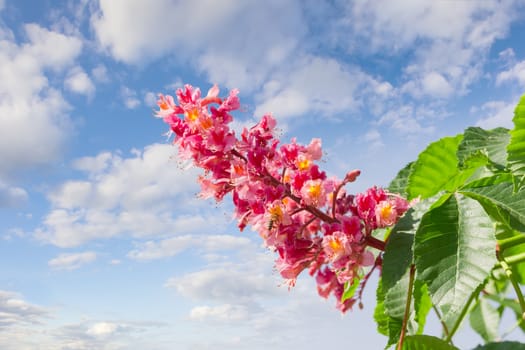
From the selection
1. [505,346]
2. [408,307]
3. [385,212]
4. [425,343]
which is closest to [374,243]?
[385,212]

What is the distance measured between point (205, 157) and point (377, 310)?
783mm

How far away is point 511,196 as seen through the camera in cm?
144

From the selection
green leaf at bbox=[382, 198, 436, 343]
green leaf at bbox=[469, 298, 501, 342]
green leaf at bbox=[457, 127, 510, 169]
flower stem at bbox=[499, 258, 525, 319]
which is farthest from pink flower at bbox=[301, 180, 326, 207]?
green leaf at bbox=[469, 298, 501, 342]

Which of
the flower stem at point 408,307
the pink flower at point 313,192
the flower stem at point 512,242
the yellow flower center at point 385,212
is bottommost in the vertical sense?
the flower stem at point 408,307

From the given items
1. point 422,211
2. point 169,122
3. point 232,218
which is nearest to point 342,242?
point 422,211

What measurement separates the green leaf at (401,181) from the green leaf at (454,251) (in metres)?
0.45

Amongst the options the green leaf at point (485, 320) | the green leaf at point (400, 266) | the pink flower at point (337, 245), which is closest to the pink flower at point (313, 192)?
the pink flower at point (337, 245)

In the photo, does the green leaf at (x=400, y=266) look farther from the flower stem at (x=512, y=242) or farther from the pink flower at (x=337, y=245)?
the flower stem at (x=512, y=242)

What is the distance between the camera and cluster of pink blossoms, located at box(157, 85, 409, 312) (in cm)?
161

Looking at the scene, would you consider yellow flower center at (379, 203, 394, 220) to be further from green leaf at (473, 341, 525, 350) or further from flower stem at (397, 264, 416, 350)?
green leaf at (473, 341, 525, 350)

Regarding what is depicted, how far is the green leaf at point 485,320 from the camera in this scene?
2740mm

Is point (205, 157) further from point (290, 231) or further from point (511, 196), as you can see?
point (511, 196)

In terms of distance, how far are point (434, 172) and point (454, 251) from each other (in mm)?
433

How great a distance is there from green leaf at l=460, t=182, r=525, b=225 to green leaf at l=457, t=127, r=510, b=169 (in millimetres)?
176
